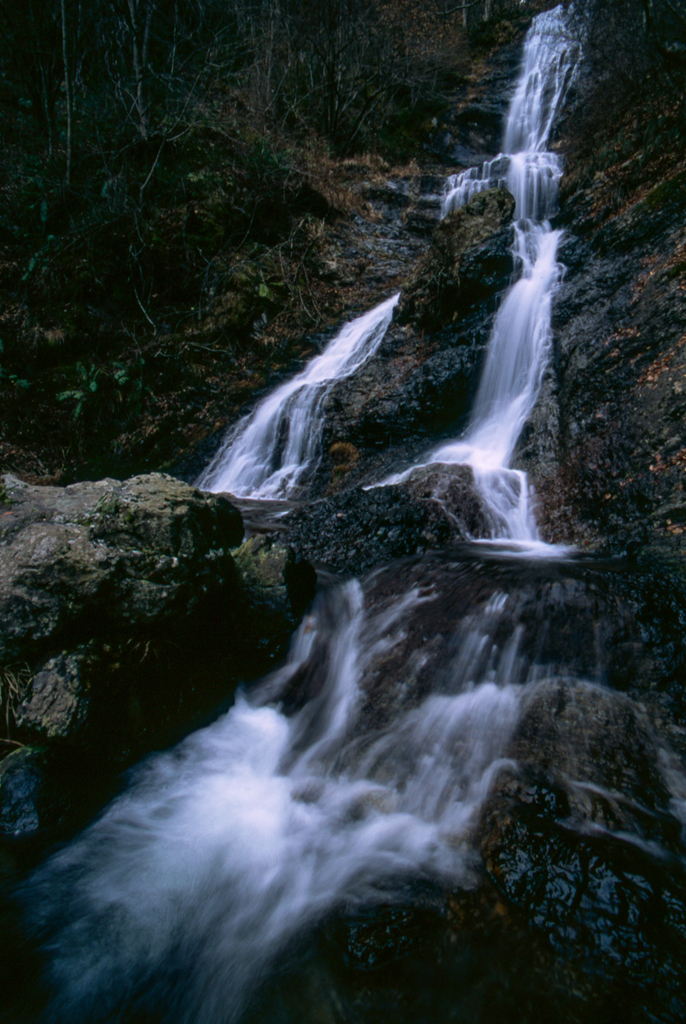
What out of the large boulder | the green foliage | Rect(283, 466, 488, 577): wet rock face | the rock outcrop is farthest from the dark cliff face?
the green foliage

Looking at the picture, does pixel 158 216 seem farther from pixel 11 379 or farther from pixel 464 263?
pixel 464 263

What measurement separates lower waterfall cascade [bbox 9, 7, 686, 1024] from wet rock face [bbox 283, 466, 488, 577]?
0.40 m

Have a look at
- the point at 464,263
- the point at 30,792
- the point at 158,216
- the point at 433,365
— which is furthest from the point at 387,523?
the point at 158,216

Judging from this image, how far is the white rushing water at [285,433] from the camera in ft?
25.7

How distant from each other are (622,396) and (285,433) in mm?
5232

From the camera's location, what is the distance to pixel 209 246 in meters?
10.2

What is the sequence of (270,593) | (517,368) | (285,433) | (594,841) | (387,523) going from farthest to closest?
(285,433), (517,368), (387,523), (270,593), (594,841)

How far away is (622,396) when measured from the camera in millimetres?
4867

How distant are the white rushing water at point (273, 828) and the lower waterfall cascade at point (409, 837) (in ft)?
0.04

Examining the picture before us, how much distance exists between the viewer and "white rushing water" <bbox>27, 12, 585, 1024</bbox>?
193 centimetres

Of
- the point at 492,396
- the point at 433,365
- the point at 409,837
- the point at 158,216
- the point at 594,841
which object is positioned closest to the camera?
the point at 594,841

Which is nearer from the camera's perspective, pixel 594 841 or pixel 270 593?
pixel 594 841

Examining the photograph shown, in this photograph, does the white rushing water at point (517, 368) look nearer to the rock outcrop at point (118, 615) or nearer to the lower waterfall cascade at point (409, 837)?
the lower waterfall cascade at point (409, 837)

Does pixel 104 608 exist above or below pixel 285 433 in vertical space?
below
